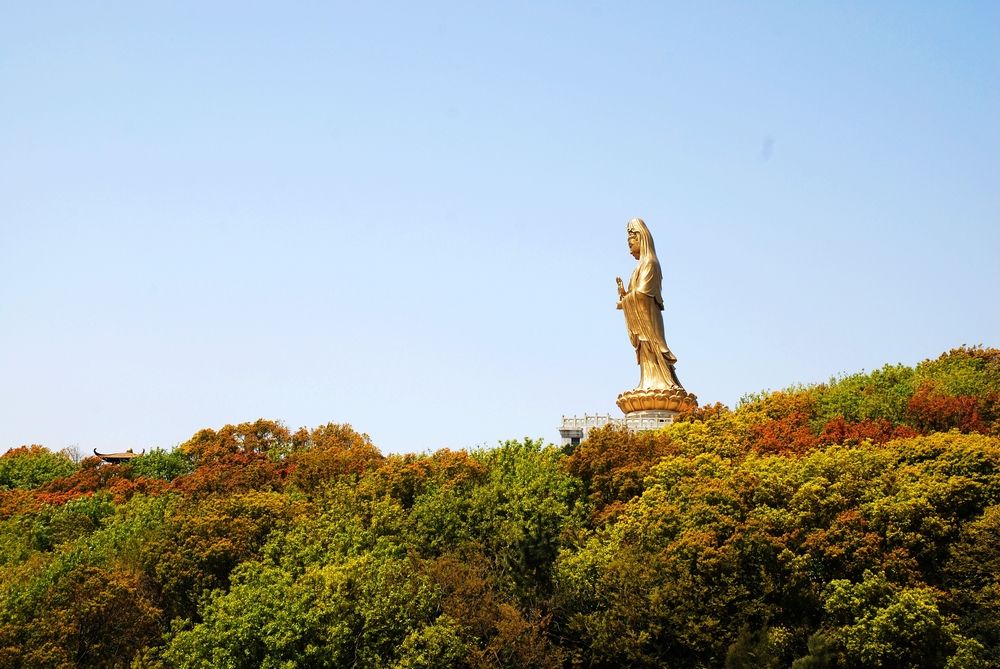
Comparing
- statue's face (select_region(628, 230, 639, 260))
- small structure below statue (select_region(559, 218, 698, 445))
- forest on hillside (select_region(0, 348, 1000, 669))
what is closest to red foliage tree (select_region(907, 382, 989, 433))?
forest on hillside (select_region(0, 348, 1000, 669))

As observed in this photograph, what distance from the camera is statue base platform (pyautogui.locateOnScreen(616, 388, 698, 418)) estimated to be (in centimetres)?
4316

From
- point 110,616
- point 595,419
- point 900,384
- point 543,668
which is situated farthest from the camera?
point 595,419

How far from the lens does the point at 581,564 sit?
30.7 metres

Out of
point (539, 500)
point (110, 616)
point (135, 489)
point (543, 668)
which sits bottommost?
point (543, 668)

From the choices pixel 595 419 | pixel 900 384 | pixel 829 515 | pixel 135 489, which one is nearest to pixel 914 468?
pixel 829 515

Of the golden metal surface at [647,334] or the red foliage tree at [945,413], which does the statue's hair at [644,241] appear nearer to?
the golden metal surface at [647,334]

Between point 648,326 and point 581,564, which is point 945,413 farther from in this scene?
point 581,564

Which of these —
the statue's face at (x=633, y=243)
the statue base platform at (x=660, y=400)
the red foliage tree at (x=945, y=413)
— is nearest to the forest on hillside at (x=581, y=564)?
the red foliage tree at (x=945, y=413)

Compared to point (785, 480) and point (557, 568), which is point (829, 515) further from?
point (557, 568)

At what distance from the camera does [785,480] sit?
101ft

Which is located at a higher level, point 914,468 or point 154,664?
point 914,468

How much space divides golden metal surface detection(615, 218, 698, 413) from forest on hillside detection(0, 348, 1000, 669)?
6.20 m

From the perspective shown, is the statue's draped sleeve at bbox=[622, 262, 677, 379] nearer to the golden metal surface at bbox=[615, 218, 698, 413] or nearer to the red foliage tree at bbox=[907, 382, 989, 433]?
the golden metal surface at bbox=[615, 218, 698, 413]

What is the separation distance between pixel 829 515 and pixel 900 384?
40.7ft
